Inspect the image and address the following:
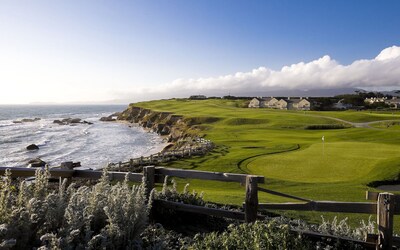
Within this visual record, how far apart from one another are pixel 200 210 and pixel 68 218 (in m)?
3.52

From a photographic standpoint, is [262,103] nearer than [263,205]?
No

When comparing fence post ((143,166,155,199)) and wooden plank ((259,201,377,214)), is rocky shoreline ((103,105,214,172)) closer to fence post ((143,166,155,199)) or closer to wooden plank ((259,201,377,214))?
fence post ((143,166,155,199))

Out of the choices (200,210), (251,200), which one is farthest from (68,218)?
(251,200)

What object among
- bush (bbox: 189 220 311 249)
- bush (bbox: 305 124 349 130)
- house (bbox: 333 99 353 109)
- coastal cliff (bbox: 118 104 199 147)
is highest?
bush (bbox: 189 220 311 249)

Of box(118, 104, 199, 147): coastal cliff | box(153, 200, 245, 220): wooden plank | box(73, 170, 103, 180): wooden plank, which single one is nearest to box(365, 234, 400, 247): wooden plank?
box(153, 200, 245, 220): wooden plank

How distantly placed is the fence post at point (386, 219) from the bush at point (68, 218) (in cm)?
448

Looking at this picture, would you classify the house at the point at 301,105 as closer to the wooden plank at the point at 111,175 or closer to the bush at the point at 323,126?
the bush at the point at 323,126

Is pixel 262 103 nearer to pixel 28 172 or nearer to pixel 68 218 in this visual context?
pixel 28 172

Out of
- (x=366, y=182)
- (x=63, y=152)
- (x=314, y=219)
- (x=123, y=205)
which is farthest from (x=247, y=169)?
(x=63, y=152)

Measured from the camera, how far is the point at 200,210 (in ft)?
27.4

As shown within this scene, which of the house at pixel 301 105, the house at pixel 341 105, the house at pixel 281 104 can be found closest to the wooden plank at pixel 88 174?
the house at pixel 301 105

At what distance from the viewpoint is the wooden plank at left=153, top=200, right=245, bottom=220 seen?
8.12 meters

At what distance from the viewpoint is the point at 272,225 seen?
5.62m

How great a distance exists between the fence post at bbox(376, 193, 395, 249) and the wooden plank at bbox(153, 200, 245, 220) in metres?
2.75
